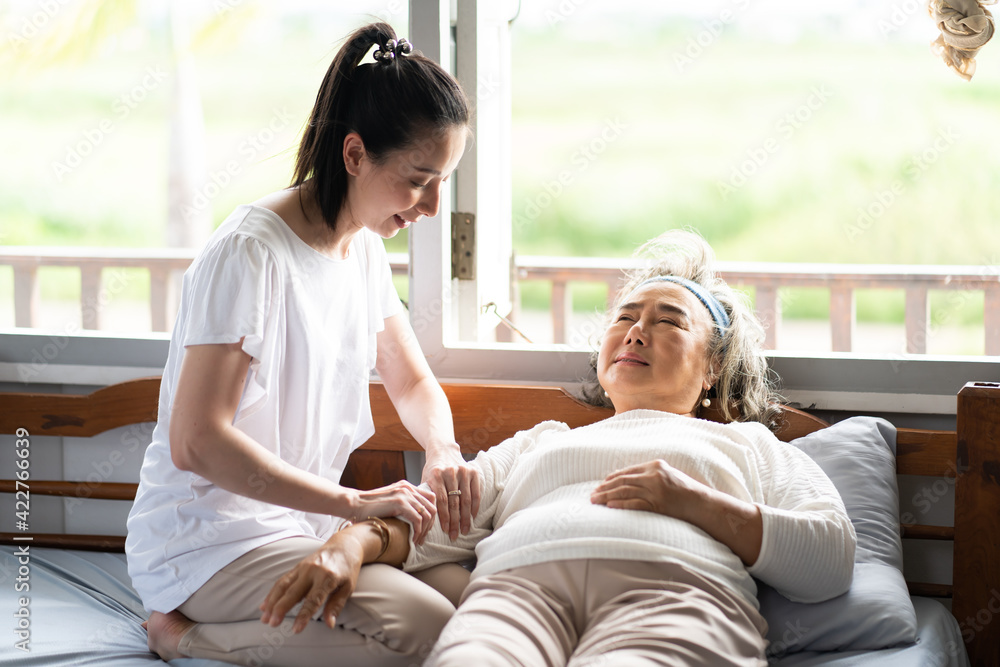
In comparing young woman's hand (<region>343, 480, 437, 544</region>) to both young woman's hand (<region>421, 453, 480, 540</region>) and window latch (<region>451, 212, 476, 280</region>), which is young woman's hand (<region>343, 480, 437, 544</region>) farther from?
window latch (<region>451, 212, 476, 280</region>)

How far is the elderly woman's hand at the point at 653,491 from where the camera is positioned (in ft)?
4.29

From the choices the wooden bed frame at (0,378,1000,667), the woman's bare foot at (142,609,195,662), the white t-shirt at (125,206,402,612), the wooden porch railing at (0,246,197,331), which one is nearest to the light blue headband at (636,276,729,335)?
the wooden bed frame at (0,378,1000,667)

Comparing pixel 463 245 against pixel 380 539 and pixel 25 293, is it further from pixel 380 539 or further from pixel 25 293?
pixel 25 293

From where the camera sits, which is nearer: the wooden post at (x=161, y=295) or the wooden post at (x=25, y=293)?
the wooden post at (x=25, y=293)

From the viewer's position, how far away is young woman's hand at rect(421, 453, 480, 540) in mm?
1451

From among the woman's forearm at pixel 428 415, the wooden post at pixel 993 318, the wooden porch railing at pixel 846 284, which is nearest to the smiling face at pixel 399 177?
the woman's forearm at pixel 428 415

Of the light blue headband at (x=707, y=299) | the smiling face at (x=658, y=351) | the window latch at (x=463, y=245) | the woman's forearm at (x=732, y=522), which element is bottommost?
the woman's forearm at (x=732, y=522)

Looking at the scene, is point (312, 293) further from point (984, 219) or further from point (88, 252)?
point (984, 219)

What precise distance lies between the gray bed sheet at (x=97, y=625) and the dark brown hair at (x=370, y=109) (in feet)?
2.75

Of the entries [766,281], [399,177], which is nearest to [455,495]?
[399,177]

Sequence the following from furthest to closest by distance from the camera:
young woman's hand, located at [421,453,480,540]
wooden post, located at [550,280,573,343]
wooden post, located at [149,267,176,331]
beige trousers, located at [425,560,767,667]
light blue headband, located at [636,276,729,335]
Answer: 1. wooden post, located at [149,267,176,331]
2. wooden post, located at [550,280,573,343]
3. light blue headband, located at [636,276,729,335]
4. young woman's hand, located at [421,453,480,540]
5. beige trousers, located at [425,560,767,667]

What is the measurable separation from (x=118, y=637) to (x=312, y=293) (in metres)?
0.71

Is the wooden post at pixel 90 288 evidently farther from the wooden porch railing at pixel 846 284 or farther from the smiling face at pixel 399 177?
the smiling face at pixel 399 177

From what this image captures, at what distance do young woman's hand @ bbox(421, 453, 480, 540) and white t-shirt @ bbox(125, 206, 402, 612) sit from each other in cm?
23
